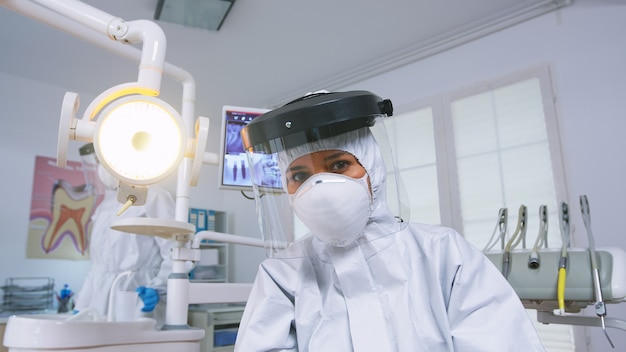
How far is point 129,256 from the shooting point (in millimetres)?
2535

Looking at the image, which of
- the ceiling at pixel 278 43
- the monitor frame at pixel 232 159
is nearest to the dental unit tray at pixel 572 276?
the monitor frame at pixel 232 159

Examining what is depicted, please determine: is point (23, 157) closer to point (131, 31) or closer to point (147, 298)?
point (147, 298)

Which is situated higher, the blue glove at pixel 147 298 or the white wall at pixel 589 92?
the white wall at pixel 589 92

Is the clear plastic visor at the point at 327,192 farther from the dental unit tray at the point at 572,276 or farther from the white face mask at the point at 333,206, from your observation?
the dental unit tray at the point at 572,276

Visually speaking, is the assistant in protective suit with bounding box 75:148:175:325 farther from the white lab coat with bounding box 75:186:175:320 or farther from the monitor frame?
the monitor frame

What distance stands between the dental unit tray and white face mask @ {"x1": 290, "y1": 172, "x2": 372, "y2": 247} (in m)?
0.78

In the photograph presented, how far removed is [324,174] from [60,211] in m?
3.12

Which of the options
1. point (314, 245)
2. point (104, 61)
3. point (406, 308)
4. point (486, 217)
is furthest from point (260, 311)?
point (104, 61)

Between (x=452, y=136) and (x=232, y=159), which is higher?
(x=452, y=136)

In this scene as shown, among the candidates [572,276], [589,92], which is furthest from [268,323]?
[589,92]

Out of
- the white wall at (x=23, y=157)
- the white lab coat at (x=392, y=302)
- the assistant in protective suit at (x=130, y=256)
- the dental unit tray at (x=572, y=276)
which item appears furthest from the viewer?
the white wall at (x=23, y=157)

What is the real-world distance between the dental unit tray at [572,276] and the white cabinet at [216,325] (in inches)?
84.5

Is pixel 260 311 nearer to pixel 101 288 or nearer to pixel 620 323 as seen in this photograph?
pixel 620 323

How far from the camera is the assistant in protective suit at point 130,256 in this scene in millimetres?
2457
